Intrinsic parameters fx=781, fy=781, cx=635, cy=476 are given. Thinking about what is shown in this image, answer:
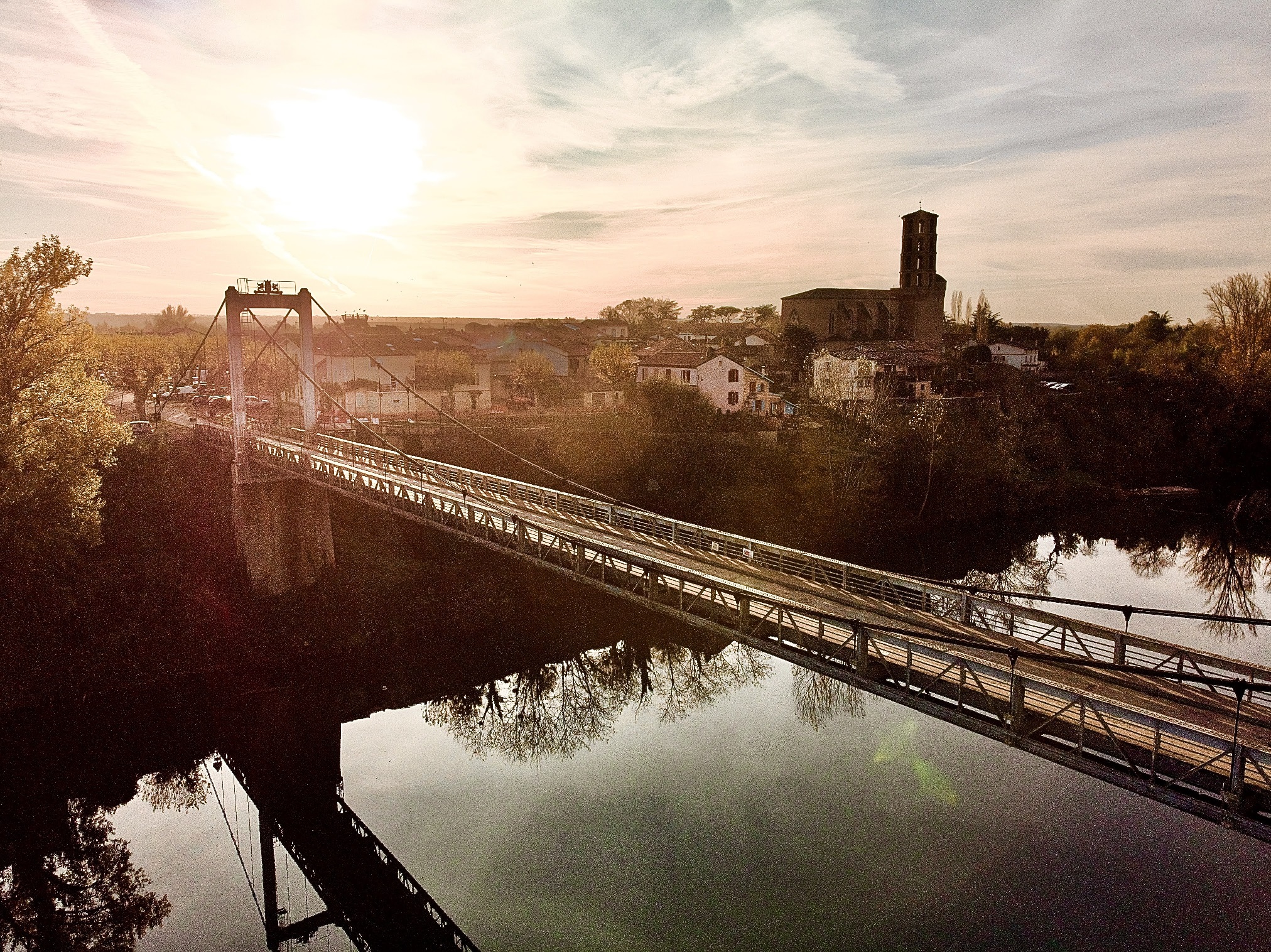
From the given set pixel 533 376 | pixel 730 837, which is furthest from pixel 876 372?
pixel 730 837

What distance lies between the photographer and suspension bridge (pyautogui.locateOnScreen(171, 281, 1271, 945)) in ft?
27.3

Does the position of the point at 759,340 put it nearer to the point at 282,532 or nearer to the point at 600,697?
the point at 282,532

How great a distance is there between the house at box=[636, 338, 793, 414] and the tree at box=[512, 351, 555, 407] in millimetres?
8165

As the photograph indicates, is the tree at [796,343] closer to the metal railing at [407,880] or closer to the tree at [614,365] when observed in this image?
the tree at [614,365]

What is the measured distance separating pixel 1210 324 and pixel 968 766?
51840mm

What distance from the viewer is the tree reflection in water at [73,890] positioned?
13.7 metres

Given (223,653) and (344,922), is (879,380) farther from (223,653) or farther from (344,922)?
(344,922)

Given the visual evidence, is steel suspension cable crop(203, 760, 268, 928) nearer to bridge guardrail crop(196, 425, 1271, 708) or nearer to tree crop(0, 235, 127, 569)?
tree crop(0, 235, 127, 569)

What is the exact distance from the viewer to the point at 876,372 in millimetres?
48188

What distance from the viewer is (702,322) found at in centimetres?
12194

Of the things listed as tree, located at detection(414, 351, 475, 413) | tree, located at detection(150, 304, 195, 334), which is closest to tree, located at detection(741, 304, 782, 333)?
tree, located at detection(414, 351, 475, 413)

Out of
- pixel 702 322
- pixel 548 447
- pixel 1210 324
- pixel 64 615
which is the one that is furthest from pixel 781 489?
pixel 702 322

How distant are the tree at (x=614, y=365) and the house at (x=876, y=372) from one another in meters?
13.2

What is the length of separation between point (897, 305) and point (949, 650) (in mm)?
84396
